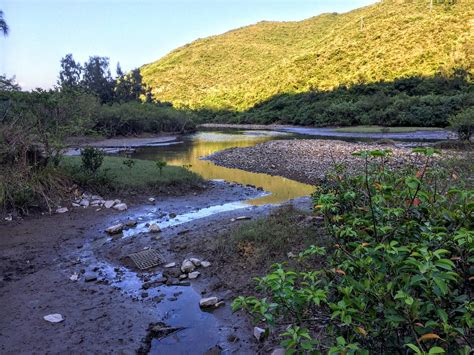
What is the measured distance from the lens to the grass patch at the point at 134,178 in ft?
47.3

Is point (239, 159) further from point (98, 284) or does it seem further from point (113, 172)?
point (98, 284)

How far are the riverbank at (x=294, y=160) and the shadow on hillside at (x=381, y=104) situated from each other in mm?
29134

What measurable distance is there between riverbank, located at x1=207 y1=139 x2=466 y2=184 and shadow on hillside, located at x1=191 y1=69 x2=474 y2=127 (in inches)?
1147

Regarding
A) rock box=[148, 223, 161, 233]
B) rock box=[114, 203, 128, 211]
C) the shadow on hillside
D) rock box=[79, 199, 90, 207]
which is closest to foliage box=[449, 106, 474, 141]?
the shadow on hillside

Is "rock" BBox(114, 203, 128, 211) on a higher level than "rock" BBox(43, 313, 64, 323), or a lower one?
higher

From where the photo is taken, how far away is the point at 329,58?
306 feet

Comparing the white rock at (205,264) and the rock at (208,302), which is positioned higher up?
the white rock at (205,264)

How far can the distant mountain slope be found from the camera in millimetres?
75875

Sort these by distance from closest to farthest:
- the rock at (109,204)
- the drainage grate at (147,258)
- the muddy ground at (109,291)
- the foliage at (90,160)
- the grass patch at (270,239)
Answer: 1. the muddy ground at (109,291)
2. the grass patch at (270,239)
3. the drainage grate at (147,258)
4. the rock at (109,204)
5. the foliage at (90,160)

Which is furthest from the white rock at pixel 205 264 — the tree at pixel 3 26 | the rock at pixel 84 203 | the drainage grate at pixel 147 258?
the tree at pixel 3 26

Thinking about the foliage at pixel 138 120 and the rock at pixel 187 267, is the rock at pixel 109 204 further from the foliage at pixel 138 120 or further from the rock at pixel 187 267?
the foliage at pixel 138 120

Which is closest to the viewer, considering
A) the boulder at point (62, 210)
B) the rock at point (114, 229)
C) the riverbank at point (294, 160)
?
the rock at point (114, 229)

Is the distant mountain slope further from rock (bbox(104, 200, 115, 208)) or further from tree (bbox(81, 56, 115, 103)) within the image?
rock (bbox(104, 200, 115, 208))

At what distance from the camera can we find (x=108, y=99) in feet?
228
